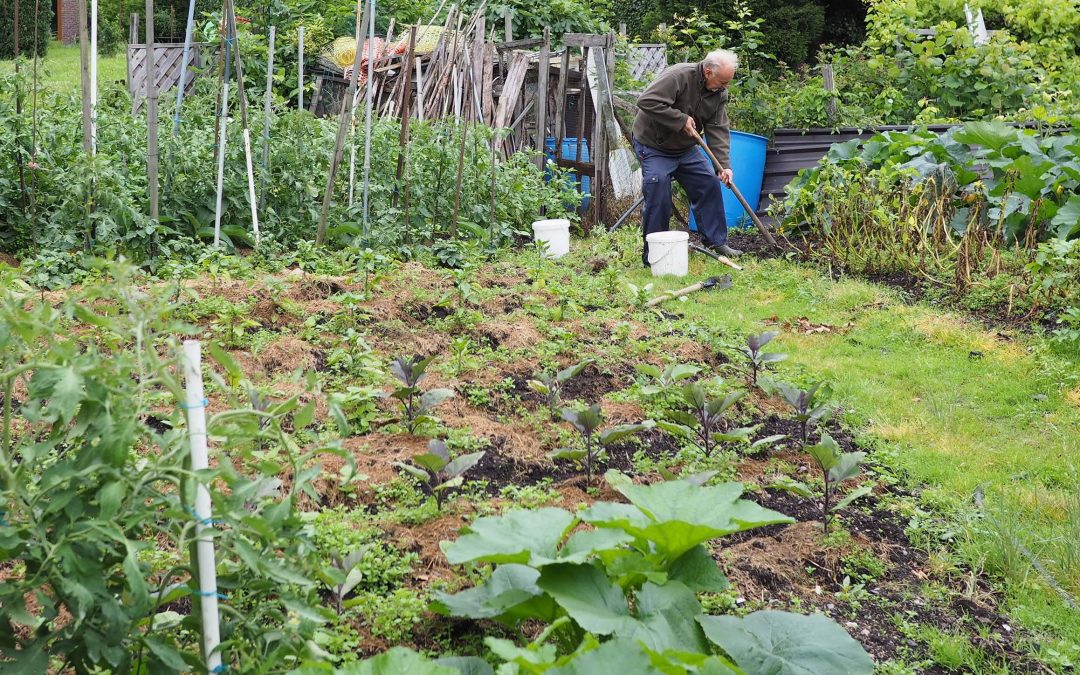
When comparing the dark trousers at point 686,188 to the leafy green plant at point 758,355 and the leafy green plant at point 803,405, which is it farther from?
the leafy green plant at point 803,405

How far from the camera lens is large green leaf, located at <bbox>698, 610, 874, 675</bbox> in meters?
2.05

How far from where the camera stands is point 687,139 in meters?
7.45

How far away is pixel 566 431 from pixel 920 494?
4.39ft

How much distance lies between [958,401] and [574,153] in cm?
592

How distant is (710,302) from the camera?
21.1ft

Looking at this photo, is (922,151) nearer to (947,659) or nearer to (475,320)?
(475,320)

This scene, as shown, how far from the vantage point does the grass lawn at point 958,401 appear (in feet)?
10.1

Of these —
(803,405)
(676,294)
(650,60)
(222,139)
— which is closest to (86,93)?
(222,139)

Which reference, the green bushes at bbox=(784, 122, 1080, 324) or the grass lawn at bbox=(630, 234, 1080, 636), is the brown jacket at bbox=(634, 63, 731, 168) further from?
the grass lawn at bbox=(630, 234, 1080, 636)

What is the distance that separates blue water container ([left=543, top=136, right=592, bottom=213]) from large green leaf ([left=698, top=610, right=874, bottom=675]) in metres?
7.21

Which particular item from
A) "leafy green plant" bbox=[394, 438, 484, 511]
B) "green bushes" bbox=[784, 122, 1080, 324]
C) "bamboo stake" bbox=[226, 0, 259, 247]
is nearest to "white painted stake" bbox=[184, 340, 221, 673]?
"leafy green plant" bbox=[394, 438, 484, 511]

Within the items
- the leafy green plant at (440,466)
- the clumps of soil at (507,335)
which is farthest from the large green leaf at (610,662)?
the clumps of soil at (507,335)

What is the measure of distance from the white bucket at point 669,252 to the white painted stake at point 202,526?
549cm

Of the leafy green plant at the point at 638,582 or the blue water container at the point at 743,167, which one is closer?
the leafy green plant at the point at 638,582
